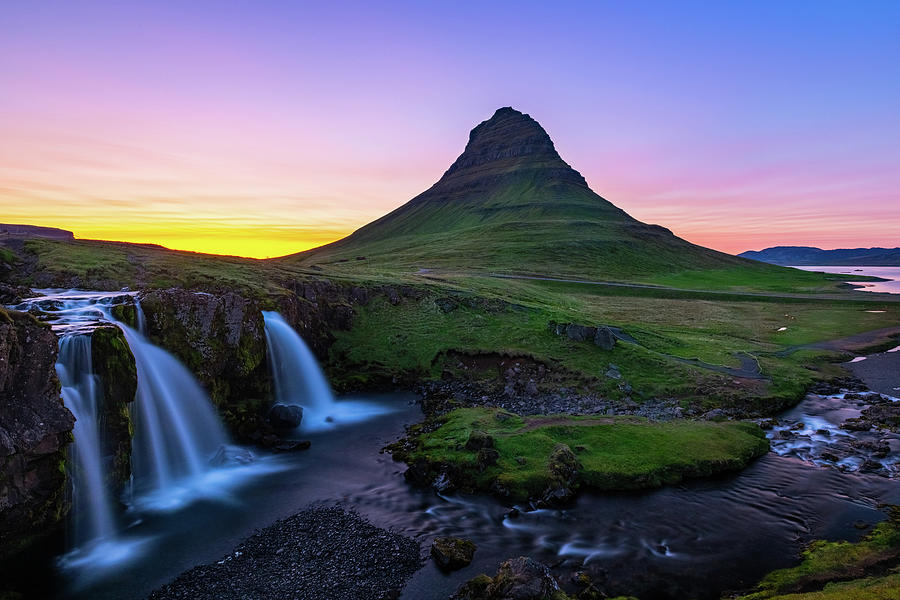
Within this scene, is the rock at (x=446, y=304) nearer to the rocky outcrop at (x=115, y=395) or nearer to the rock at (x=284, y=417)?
the rock at (x=284, y=417)

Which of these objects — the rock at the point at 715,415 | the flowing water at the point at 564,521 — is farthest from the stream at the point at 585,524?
the rock at the point at 715,415

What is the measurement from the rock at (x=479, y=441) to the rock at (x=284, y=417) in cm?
1556

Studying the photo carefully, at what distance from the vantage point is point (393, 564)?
20656 mm

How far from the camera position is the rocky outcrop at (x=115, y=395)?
25.7m

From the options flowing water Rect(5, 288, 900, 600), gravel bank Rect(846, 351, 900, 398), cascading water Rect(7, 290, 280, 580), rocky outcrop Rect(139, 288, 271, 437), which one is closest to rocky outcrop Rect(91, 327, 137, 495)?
cascading water Rect(7, 290, 280, 580)

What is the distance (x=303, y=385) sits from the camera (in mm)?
44312

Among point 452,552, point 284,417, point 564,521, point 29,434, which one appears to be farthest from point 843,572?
point 284,417

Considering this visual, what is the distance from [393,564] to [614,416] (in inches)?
823

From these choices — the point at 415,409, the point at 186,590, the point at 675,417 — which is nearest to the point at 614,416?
the point at 675,417

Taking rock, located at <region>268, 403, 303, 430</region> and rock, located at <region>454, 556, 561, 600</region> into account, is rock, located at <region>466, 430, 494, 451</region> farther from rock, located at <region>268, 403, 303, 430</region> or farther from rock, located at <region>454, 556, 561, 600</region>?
rock, located at <region>268, 403, 303, 430</region>

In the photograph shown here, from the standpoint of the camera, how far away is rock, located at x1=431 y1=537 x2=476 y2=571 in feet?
67.3

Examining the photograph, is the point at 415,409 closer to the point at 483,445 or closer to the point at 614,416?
the point at 483,445

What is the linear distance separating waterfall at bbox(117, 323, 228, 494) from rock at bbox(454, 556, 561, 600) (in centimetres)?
2051

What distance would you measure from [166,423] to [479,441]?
2029 cm
